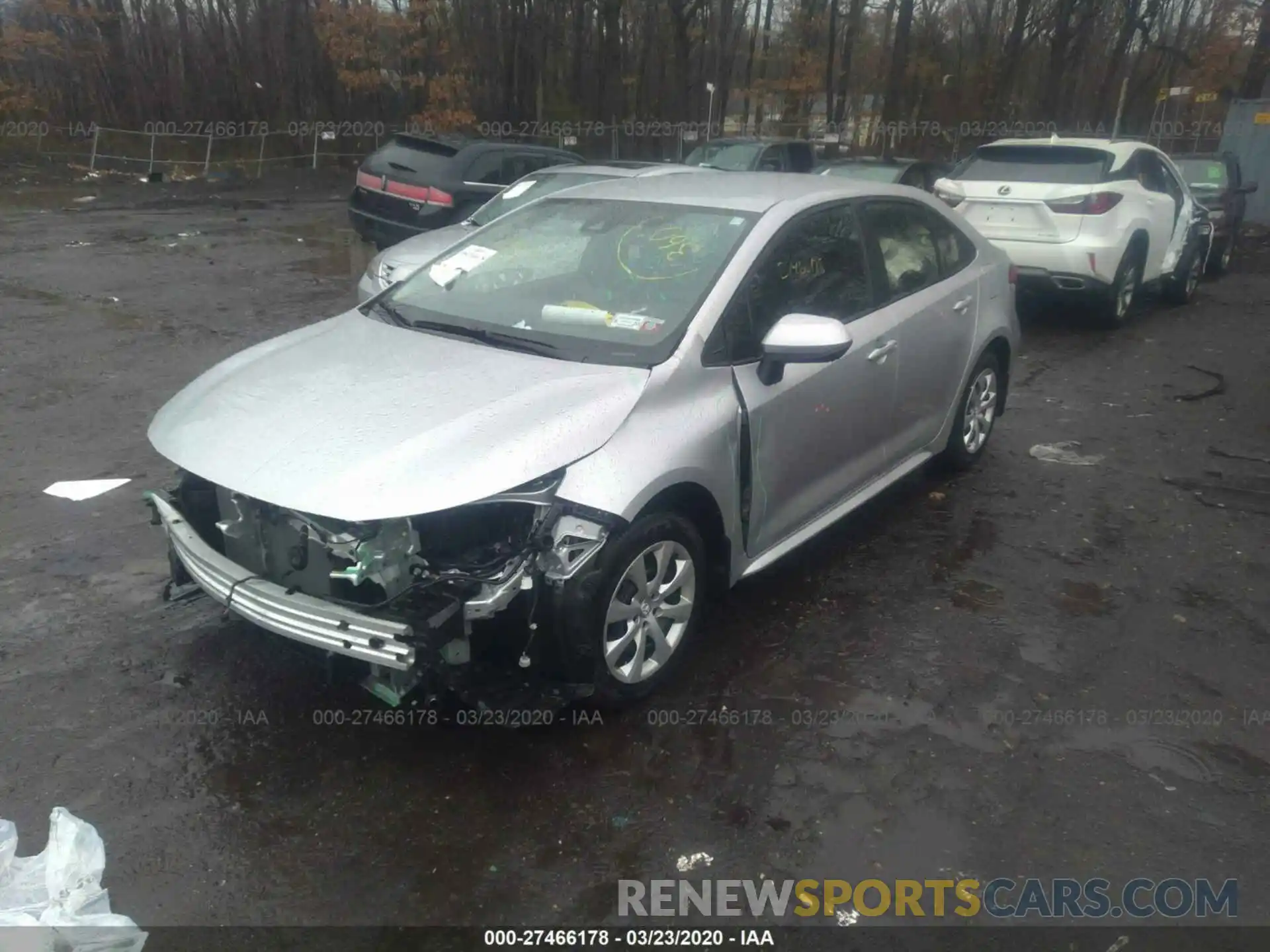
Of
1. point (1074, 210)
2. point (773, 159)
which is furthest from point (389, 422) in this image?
point (773, 159)

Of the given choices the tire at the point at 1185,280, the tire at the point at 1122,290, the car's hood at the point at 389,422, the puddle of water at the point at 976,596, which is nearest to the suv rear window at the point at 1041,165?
the tire at the point at 1122,290

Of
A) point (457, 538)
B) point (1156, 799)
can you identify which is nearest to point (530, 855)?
point (457, 538)

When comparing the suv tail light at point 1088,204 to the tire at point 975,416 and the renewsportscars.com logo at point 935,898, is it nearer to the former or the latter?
the tire at point 975,416

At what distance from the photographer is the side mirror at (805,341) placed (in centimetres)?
370

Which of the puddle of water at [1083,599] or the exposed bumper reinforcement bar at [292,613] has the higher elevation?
the exposed bumper reinforcement bar at [292,613]

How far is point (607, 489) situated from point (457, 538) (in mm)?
505

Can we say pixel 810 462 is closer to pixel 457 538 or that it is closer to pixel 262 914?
pixel 457 538

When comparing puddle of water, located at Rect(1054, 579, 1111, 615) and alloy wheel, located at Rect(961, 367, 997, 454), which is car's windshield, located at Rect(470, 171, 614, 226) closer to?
alloy wheel, located at Rect(961, 367, 997, 454)

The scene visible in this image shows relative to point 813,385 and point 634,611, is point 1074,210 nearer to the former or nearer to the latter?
point 813,385

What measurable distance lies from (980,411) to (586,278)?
9.46ft

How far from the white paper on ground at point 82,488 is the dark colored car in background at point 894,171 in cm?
930

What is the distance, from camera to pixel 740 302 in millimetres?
3904

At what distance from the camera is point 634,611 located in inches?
137

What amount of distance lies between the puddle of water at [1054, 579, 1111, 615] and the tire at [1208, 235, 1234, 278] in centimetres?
1103
